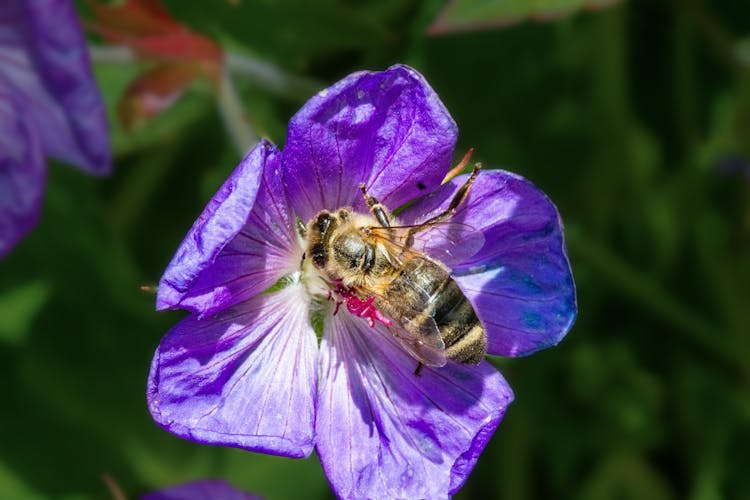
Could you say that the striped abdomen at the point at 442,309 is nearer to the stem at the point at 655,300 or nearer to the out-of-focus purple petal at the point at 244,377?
the out-of-focus purple petal at the point at 244,377

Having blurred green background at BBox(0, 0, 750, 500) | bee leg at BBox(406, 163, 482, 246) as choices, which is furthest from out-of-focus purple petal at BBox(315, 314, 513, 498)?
blurred green background at BBox(0, 0, 750, 500)

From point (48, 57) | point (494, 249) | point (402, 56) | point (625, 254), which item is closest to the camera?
point (494, 249)

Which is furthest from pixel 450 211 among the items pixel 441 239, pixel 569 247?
pixel 569 247

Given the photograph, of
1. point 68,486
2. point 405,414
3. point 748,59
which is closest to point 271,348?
point 405,414

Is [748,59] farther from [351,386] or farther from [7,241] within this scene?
[7,241]

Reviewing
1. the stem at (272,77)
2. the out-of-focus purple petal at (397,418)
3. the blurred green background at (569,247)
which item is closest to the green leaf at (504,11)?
the blurred green background at (569,247)

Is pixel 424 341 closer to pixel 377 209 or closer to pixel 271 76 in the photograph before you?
pixel 377 209
